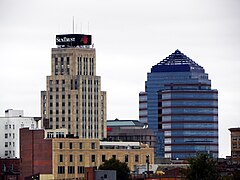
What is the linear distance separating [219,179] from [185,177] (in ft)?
13.1

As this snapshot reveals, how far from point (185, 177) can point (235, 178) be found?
9.43 metres

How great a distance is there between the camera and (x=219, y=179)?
187m

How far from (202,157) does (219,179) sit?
3.34 m

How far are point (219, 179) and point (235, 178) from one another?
324 inches

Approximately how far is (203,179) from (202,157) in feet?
10.1

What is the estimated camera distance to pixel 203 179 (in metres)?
185

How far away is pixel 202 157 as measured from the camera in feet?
612

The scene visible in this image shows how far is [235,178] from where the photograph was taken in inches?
7687

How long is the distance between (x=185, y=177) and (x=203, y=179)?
3986 mm

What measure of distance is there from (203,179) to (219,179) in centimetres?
329

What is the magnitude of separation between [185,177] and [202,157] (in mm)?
3449

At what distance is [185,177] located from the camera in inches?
7411

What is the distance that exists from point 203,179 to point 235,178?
37.4 ft
